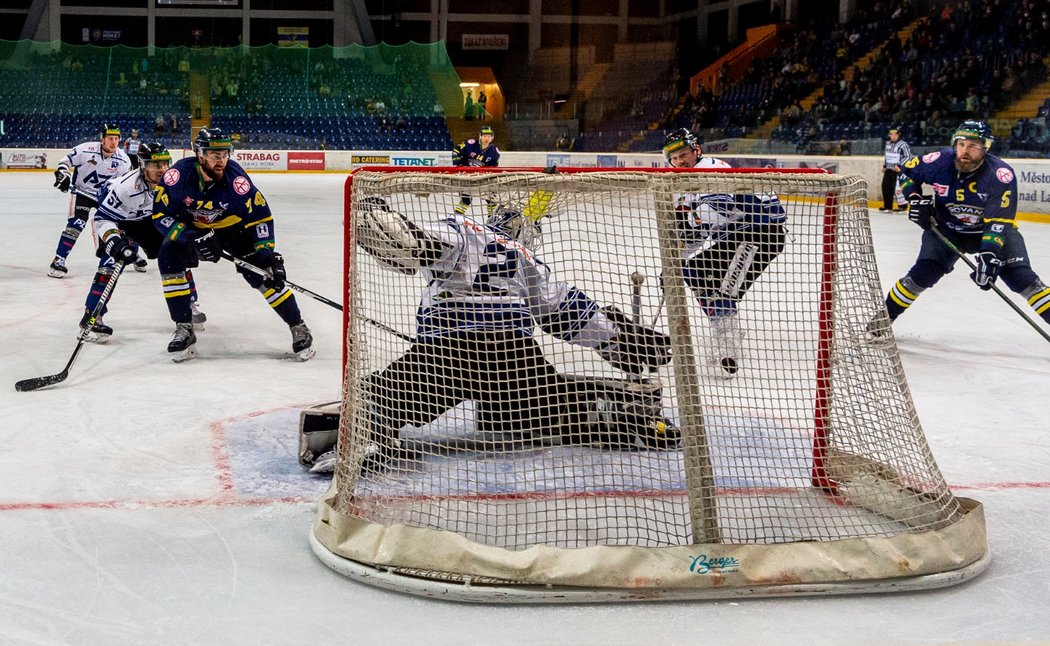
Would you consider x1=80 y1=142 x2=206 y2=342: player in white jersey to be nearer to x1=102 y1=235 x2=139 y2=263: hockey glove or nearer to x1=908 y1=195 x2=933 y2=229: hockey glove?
x1=102 y1=235 x2=139 y2=263: hockey glove

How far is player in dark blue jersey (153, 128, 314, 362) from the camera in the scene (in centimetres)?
521

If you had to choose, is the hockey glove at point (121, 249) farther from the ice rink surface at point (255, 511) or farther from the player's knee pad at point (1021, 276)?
the player's knee pad at point (1021, 276)

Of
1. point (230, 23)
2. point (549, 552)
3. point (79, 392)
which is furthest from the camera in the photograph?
point (230, 23)

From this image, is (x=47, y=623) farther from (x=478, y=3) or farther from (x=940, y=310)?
(x=478, y=3)

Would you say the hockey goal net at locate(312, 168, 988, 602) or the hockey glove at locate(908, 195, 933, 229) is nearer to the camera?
the hockey goal net at locate(312, 168, 988, 602)

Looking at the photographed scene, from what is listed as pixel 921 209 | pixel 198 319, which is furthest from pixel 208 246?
pixel 921 209

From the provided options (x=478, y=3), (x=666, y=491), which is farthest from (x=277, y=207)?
(x=478, y=3)

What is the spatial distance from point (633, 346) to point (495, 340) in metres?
0.49

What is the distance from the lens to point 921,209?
558cm

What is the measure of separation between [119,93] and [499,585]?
21575 millimetres

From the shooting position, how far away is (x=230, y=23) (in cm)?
2830

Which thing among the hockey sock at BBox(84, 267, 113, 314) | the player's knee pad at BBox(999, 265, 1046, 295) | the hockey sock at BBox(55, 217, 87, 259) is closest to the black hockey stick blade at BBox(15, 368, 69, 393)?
the hockey sock at BBox(84, 267, 113, 314)

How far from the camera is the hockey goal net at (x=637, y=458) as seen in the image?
258 cm

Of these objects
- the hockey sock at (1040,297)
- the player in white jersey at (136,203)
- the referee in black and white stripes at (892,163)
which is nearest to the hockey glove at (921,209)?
the hockey sock at (1040,297)
